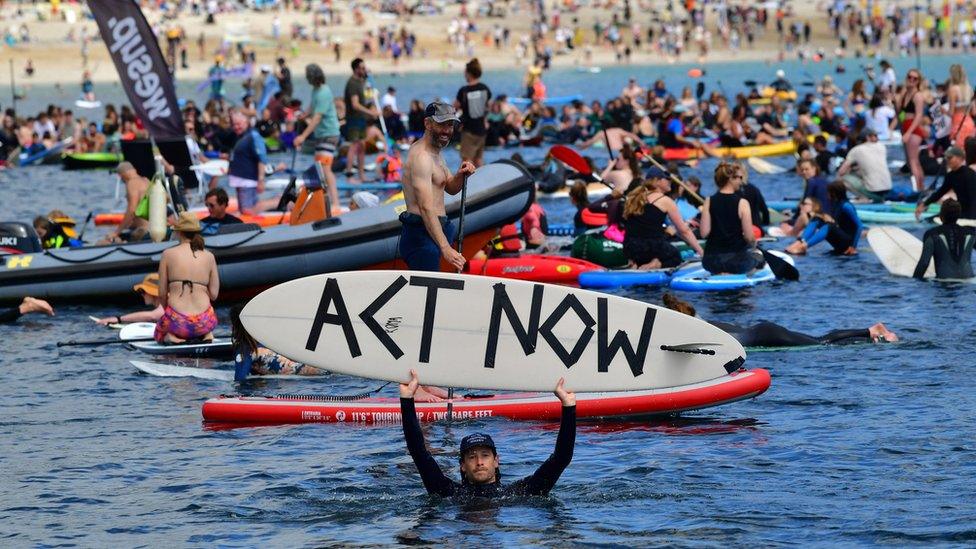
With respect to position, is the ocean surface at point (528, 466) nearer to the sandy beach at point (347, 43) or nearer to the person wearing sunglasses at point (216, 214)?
the person wearing sunglasses at point (216, 214)

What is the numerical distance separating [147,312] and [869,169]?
11.3 meters

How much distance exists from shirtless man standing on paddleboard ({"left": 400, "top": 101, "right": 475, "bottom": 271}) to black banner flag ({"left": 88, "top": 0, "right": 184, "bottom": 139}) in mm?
8023

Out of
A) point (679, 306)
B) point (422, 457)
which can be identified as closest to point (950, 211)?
point (679, 306)

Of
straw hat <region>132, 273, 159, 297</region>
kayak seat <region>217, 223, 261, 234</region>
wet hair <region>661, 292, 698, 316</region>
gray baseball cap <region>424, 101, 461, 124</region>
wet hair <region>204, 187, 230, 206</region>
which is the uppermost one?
gray baseball cap <region>424, 101, 461, 124</region>

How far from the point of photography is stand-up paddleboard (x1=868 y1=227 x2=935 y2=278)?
1787 cm

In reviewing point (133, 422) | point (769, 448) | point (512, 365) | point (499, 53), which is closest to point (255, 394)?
point (133, 422)

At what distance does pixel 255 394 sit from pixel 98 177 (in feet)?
73.6

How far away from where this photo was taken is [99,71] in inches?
3177

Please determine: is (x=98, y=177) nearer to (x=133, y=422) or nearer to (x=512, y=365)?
(x=133, y=422)

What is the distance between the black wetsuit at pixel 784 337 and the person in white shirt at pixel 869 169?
350 inches

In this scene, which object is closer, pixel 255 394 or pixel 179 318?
pixel 255 394

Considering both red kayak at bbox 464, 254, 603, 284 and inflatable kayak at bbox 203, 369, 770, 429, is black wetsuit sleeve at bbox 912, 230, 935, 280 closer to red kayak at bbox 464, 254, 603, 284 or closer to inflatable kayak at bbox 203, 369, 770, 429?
red kayak at bbox 464, 254, 603, 284

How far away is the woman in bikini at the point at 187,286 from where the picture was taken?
14.0 m

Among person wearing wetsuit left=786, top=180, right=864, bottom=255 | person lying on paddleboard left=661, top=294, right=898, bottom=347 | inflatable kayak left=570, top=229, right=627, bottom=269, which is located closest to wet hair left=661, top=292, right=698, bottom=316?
person lying on paddleboard left=661, top=294, right=898, bottom=347
